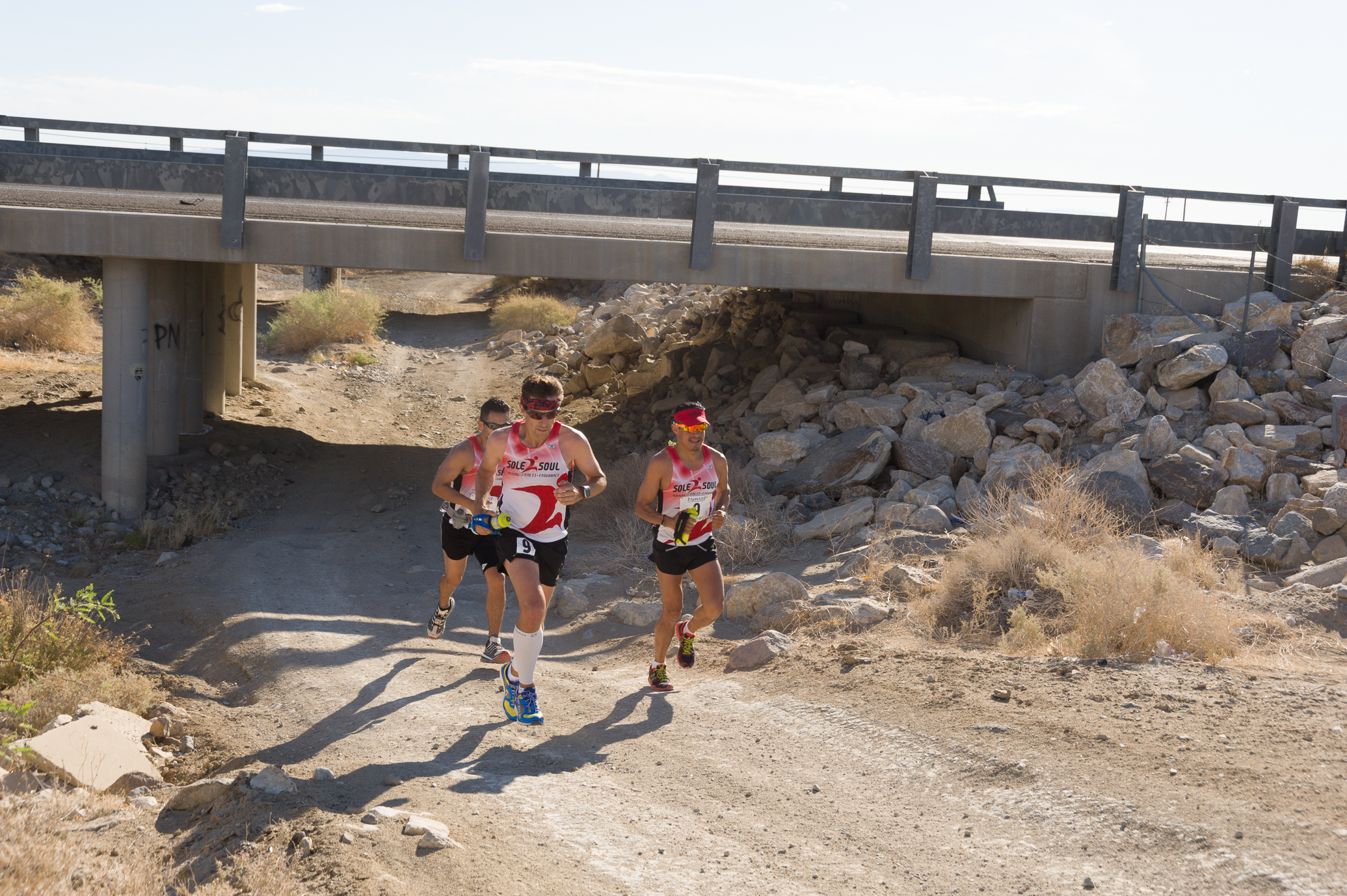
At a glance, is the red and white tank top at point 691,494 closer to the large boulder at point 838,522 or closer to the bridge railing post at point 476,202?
the large boulder at point 838,522

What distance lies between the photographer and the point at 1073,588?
6805mm

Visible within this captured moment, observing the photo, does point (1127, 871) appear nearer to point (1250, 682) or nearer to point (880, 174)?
point (1250, 682)

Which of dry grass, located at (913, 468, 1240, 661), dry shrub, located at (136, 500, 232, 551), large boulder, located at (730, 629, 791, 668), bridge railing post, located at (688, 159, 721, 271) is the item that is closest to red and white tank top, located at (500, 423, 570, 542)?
large boulder, located at (730, 629, 791, 668)

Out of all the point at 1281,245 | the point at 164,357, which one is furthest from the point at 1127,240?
the point at 164,357

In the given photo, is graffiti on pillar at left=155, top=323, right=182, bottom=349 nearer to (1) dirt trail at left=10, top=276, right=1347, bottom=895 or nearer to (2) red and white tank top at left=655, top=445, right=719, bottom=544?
(1) dirt trail at left=10, top=276, right=1347, bottom=895

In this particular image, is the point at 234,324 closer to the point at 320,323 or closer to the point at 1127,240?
the point at 320,323

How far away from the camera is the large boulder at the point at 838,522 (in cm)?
940

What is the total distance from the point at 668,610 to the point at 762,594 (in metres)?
1.92

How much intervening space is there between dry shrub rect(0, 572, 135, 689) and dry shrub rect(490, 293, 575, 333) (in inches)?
725

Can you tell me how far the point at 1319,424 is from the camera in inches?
377

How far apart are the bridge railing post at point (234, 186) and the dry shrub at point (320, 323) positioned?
40.5 ft

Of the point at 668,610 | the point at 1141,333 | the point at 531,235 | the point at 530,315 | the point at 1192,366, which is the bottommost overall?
the point at 668,610

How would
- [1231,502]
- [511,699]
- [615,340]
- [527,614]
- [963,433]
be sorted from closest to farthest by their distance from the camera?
[527,614] → [511,699] → [1231,502] → [963,433] → [615,340]

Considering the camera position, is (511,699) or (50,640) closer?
(511,699)
